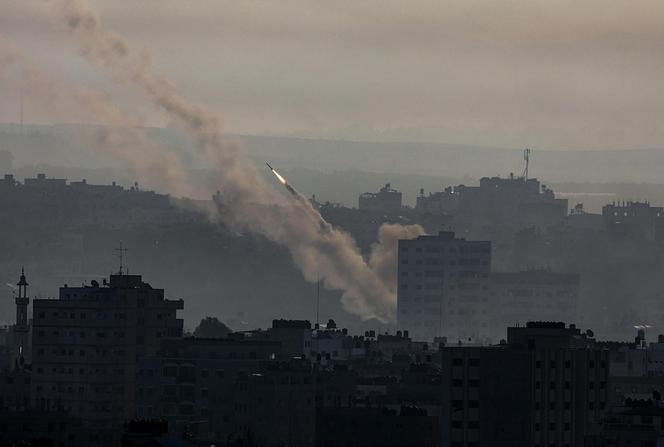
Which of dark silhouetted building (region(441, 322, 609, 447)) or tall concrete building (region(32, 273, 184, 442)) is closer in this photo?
dark silhouetted building (region(441, 322, 609, 447))

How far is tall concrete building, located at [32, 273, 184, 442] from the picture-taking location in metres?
158

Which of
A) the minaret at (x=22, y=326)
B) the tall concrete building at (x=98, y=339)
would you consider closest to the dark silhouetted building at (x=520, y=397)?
the tall concrete building at (x=98, y=339)

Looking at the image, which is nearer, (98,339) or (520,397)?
(520,397)

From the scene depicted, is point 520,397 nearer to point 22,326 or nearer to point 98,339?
point 98,339

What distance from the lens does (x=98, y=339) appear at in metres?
163

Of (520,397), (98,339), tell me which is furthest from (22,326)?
(520,397)

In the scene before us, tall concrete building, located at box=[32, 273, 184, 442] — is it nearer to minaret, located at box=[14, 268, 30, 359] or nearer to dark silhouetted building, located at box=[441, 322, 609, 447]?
minaret, located at box=[14, 268, 30, 359]

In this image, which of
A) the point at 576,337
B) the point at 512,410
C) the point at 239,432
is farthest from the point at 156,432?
the point at 576,337

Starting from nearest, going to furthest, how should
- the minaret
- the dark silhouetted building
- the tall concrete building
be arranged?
the dark silhouetted building, the tall concrete building, the minaret

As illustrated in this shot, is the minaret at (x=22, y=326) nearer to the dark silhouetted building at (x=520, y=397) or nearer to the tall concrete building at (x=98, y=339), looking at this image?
the tall concrete building at (x=98, y=339)

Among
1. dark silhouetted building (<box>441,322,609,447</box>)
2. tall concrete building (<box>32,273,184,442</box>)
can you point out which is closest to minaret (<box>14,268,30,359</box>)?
tall concrete building (<box>32,273,184,442</box>)

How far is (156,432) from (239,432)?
64.9 meters

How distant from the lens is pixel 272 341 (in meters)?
171

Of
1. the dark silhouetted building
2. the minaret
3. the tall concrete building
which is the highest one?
the minaret
